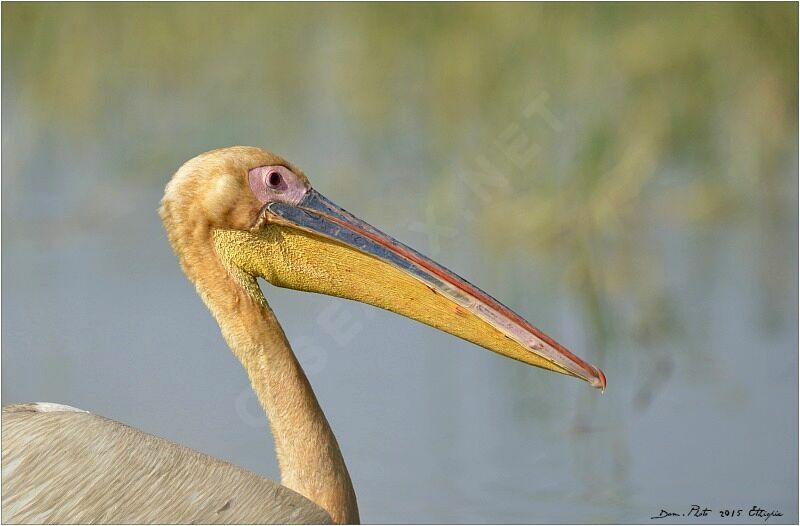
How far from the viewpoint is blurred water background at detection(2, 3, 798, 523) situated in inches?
242

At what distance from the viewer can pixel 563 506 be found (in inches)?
191

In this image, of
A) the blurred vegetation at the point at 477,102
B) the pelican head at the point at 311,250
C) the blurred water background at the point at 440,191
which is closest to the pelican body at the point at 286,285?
the pelican head at the point at 311,250

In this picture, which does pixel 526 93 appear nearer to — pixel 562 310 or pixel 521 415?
pixel 562 310

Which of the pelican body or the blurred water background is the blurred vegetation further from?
the pelican body

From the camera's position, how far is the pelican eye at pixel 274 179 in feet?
12.0

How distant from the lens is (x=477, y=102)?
9.03 m

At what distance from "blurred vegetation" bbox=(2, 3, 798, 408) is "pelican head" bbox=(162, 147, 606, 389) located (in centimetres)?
465

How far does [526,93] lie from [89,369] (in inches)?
156

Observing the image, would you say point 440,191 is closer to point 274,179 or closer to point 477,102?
point 477,102

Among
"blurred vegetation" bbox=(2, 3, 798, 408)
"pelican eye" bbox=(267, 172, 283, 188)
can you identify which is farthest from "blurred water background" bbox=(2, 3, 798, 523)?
"pelican eye" bbox=(267, 172, 283, 188)

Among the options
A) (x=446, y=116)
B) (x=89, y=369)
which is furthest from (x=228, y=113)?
(x=89, y=369)

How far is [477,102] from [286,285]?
214 inches

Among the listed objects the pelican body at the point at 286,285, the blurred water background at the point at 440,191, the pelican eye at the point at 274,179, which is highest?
the blurred water background at the point at 440,191

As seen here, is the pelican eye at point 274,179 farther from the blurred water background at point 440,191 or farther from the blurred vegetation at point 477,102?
the blurred vegetation at point 477,102
